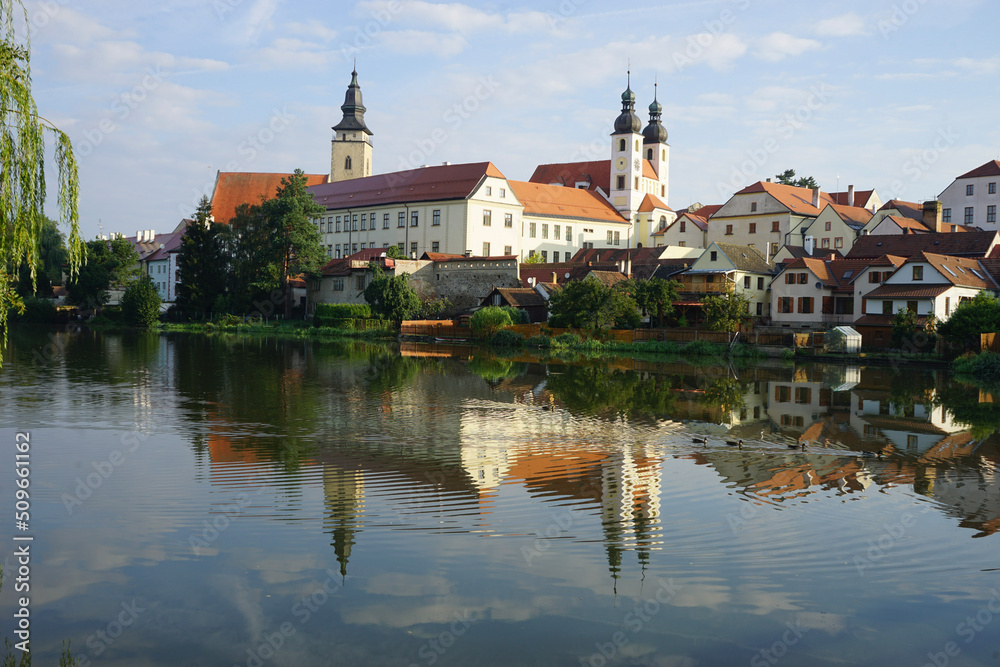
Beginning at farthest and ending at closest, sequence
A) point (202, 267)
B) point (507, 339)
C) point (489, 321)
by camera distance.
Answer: point (202, 267) < point (489, 321) < point (507, 339)

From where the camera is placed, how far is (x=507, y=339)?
55.3 metres

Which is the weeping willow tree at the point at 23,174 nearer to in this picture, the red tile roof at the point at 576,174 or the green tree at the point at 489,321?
the green tree at the point at 489,321

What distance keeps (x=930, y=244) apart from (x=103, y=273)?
75.0 meters

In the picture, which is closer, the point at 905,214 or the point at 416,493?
the point at 416,493

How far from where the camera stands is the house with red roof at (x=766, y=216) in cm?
7968

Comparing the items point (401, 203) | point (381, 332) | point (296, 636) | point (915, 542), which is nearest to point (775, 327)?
point (381, 332)

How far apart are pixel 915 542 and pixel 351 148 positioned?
100510mm

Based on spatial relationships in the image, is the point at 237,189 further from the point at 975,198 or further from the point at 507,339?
the point at 975,198

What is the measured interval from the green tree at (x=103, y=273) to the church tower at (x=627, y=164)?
186 ft

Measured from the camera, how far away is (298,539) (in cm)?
959

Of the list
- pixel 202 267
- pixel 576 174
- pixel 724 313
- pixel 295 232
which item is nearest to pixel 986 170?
pixel 724 313

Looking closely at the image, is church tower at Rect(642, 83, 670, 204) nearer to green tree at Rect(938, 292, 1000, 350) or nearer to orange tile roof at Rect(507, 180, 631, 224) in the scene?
orange tile roof at Rect(507, 180, 631, 224)

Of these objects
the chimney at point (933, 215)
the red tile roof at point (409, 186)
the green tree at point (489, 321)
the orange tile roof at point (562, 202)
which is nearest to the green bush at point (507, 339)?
the green tree at point (489, 321)

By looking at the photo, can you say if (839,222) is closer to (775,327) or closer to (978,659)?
(775,327)
